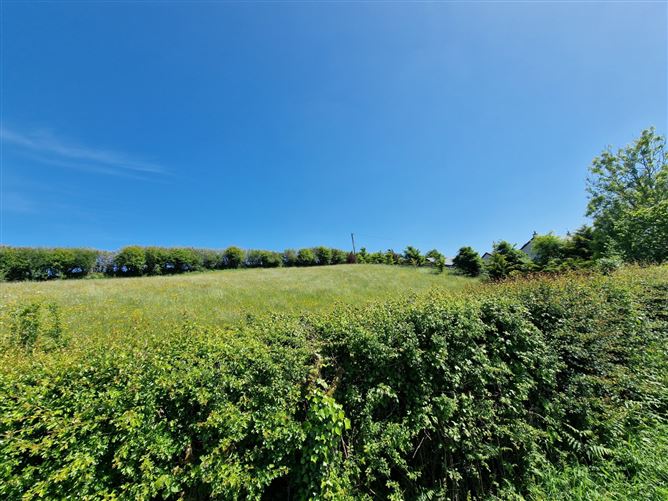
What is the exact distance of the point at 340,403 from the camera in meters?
2.85

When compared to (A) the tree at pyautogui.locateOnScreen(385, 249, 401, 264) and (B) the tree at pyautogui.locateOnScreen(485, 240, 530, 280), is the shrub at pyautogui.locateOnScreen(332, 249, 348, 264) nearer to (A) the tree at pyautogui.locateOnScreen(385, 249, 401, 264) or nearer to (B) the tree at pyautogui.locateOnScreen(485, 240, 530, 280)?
(A) the tree at pyautogui.locateOnScreen(385, 249, 401, 264)

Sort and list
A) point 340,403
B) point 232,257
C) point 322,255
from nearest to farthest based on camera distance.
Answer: point 340,403, point 232,257, point 322,255

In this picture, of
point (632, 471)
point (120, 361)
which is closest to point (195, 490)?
point (120, 361)

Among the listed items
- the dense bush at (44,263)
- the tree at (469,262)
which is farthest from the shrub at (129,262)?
the tree at (469,262)

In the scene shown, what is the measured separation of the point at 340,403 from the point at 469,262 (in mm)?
23182

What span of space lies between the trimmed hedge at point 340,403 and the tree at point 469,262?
1875 centimetres

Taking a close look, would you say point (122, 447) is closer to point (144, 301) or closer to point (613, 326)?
point (613, 326)

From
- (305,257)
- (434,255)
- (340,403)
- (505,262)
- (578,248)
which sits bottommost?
(340,403)

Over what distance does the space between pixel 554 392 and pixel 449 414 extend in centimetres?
207

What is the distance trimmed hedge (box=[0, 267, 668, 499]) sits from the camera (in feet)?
6.42

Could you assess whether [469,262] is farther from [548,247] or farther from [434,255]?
[548,247]

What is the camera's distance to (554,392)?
358 cm

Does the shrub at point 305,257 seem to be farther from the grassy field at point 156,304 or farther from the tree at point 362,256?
the grassy field at point 156,304

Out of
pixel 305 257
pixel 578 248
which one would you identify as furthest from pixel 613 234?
pixel 305 257
